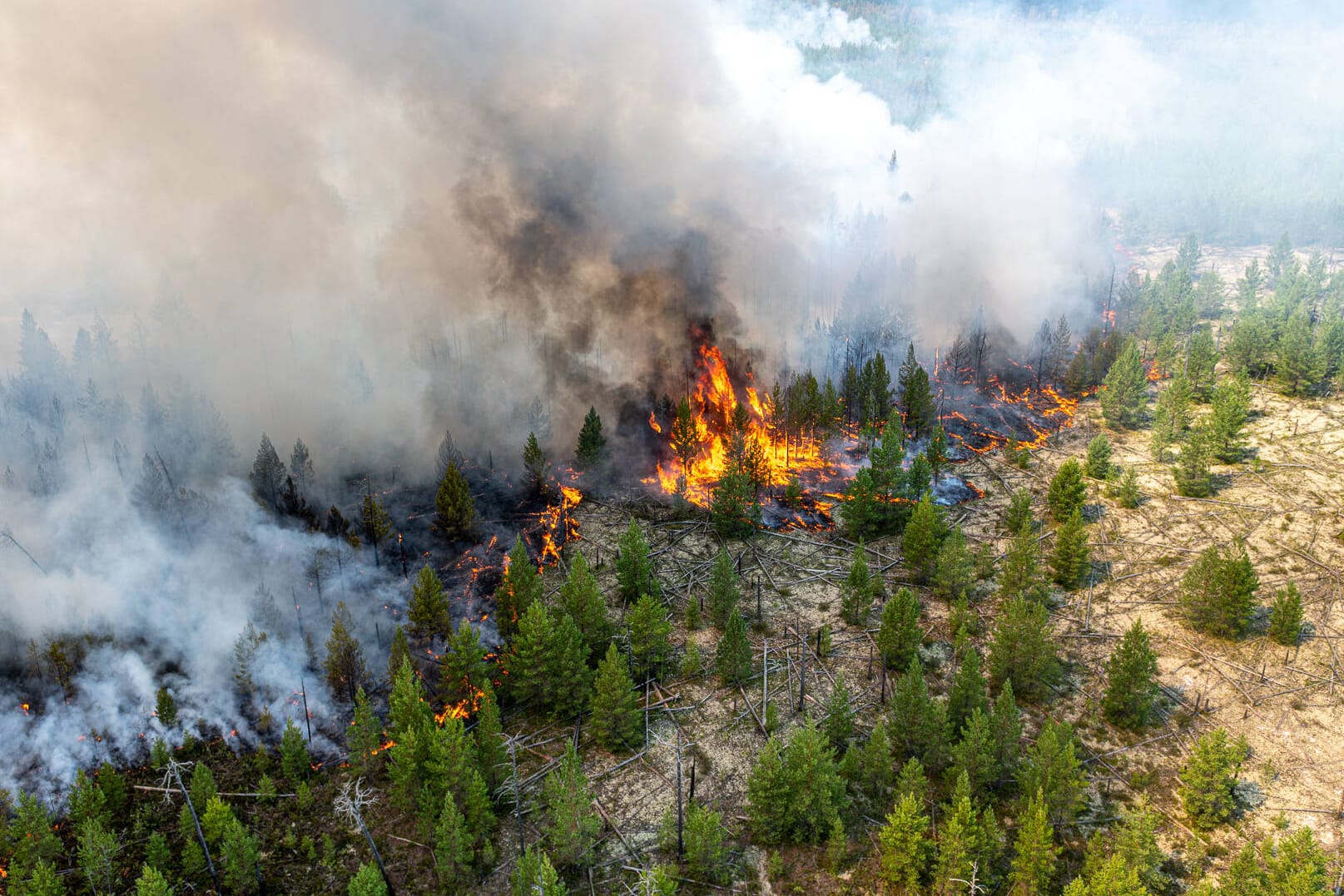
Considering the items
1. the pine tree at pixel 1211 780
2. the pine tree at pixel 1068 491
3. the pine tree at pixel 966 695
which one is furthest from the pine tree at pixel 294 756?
the pine tree at pixel 1068 491

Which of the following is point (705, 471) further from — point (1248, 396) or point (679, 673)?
point (1248, 396)

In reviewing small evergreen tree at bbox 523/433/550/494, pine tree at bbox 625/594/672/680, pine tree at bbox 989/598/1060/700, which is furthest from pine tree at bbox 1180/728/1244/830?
small evergreen tree at bbox 523/433/550/494

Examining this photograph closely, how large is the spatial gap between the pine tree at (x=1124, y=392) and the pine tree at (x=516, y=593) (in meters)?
95.6

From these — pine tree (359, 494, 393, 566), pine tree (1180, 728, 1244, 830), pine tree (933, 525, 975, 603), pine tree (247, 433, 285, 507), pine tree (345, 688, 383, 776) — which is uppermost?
pine tree (247, 433, 285, 507)

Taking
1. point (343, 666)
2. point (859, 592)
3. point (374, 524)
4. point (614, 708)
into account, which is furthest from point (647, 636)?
point (374, 524)

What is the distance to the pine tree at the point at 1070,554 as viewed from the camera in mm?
87312

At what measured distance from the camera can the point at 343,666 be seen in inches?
2756

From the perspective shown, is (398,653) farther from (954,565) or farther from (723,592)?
(954,565)

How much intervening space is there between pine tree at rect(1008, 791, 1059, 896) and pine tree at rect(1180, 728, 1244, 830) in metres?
13.7

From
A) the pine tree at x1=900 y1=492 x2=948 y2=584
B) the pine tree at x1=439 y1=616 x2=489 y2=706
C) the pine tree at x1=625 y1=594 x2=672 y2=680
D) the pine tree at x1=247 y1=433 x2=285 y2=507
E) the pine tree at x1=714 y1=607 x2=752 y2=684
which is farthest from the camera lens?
the pine tree at x1=247 y1=433 x2=285 y2=507

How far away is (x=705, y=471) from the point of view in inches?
4653

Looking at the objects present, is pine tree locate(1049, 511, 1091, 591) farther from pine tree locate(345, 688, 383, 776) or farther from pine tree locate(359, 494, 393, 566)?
pine tree locate(359, 494, 393, 566)

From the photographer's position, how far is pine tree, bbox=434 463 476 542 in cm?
9450

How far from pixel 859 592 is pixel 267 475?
224ft
